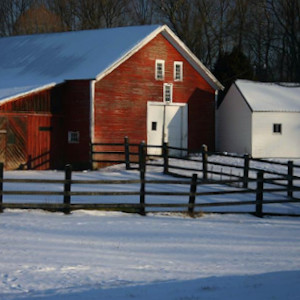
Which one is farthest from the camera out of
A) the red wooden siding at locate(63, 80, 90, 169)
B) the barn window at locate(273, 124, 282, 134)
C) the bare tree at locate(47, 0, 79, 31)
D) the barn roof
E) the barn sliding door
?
the bare tree at locate(47, 0, 79, 31)

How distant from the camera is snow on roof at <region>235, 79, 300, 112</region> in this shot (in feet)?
120

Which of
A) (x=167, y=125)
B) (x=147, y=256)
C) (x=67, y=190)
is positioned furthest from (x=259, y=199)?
(x=167, y=125)

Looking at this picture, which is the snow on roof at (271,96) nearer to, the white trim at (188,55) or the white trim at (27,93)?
the white trim at (188,55)

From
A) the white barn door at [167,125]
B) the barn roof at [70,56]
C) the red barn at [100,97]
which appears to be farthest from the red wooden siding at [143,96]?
the barn roof at [70,56]

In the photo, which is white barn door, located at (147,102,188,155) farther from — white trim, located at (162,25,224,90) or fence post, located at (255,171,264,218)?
fence post, located at (255,171,264,218)

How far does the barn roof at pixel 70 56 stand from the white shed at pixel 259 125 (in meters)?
1.77

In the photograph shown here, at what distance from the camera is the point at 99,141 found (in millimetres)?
32156

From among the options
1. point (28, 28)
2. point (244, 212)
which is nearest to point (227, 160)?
point (244, 212)

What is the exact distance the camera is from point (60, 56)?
36.3 metres

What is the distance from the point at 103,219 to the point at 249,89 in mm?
23765

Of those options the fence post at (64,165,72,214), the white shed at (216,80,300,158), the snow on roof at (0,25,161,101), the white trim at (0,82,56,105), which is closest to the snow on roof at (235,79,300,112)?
the white shed at (216,80,300,158)

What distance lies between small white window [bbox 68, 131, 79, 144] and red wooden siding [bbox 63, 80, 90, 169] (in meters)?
0.14

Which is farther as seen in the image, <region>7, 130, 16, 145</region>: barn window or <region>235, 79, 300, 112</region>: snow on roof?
<region>235, 79, 300, 112</region>: snow on roof

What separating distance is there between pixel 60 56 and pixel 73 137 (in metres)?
5.71
